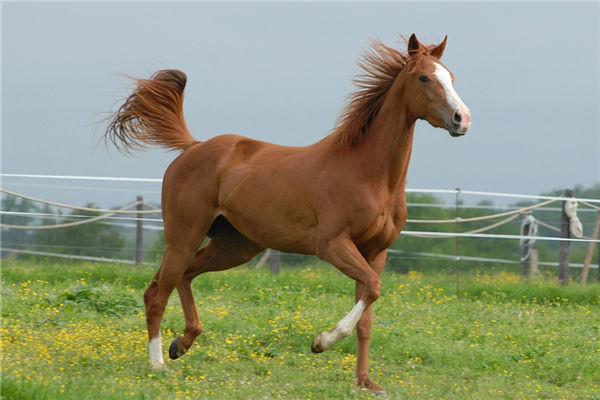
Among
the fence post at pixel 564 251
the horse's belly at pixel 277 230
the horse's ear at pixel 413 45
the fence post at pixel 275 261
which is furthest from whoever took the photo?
the fence post at pixel 275 261

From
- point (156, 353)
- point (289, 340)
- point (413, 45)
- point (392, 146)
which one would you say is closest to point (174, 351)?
point (156, 353)

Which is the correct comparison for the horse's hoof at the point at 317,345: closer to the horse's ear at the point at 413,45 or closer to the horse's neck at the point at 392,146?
the horse's neck at the point at 392,146

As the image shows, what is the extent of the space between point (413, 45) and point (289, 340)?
292 cm

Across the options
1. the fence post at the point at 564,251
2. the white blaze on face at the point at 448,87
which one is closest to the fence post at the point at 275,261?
the fence post at the point at 564,251

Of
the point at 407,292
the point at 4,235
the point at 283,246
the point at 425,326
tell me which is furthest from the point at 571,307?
the point at 4,235

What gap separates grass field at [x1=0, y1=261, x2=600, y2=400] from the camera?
5.48 meters

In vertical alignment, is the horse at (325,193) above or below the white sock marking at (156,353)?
above

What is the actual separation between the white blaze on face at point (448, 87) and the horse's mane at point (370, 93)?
389mm

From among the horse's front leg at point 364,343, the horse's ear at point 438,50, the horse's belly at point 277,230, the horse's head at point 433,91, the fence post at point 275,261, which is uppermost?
the horse's ear at point 438,50

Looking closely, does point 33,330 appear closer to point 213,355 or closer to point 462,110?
point 213,355

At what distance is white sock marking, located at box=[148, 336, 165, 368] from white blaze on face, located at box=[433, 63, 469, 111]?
302 centimetres

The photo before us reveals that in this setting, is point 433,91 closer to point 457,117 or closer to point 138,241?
point 457,117

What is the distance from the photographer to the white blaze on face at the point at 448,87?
5065mm

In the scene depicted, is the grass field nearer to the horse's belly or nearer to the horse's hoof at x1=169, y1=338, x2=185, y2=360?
the horse's hoof at x1=169, y1=338, x2=185, y2=360
